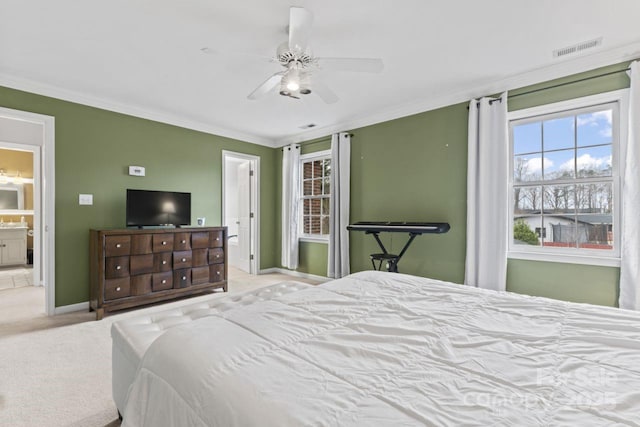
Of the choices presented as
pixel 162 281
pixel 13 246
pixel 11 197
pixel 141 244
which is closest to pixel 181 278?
pixel 162 281

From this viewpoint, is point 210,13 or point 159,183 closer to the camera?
point 210,13

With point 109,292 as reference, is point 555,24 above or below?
above

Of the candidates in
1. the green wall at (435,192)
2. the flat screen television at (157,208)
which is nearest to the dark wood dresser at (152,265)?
the flat screen television at (157,208)

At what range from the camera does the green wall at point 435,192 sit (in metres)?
2.85

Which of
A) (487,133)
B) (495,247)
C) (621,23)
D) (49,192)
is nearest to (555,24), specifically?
(621,23)

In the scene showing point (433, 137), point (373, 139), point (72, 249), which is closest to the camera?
point (72, 249)

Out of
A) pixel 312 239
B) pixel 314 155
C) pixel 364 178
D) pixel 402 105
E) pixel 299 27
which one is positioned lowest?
pixel 312 239

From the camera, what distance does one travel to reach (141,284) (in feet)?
11.8

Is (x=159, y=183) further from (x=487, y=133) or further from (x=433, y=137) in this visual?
(x=487, y=133)

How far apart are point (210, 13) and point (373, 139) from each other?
9.08 feet

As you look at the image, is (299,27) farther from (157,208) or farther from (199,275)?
(199,275)

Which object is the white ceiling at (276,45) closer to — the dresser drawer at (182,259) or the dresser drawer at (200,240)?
the dresser drawer at (200,240)

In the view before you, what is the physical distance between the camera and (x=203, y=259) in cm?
415

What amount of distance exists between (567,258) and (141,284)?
458cm
